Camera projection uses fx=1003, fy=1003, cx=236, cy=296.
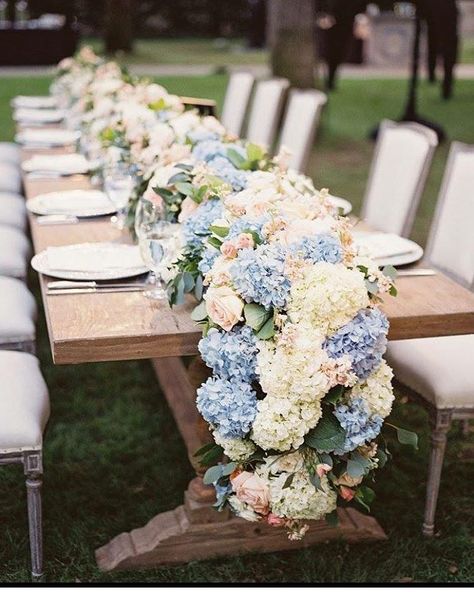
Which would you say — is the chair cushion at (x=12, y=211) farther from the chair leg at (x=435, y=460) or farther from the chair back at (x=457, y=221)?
the chair leg at (x=435, y=460)

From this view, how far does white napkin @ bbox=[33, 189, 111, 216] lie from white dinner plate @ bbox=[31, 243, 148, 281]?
51 cm

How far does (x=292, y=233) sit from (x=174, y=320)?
35cm

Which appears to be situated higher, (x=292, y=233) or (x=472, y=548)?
(x=292, y=233)

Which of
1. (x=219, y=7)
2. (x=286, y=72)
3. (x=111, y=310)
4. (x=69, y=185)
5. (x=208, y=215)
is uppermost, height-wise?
(x=208, y=215)

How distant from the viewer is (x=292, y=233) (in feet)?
7.31

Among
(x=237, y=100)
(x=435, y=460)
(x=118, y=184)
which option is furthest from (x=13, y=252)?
(x=237, y=100)

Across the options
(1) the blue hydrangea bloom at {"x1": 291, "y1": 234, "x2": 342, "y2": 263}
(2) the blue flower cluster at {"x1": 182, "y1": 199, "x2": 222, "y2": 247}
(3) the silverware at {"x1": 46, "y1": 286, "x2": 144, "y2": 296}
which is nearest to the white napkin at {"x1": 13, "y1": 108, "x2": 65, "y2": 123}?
(3) the silverware at {"x1": 46, "y1": 286, "x2": 144, "y2": 296}

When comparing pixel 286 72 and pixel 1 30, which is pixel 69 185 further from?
pixel 1 30

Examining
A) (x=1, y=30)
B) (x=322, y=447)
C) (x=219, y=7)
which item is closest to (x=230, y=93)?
(x=322, y=447)

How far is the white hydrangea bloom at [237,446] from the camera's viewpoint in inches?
85.7

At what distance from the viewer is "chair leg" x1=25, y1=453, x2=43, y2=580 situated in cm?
252

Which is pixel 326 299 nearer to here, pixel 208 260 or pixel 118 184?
pixel 208 260

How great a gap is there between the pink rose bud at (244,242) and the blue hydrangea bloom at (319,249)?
0.09m

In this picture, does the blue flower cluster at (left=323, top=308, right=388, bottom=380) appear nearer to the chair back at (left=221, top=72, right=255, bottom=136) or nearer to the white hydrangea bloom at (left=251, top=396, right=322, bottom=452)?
the white hydrangea bloom at (left=251, top=396, right=322, bottom=452)
